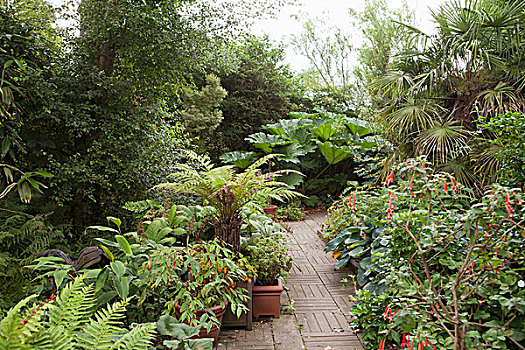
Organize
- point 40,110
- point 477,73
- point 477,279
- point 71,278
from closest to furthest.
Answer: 1. point 477,279
2. point 71,278
3. point 40,110
4. point 477,73

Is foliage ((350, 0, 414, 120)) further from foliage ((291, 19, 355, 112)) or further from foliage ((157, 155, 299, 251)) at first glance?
foliage ((157, 155, 299, 251))

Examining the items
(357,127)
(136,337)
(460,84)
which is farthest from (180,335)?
(357,127)

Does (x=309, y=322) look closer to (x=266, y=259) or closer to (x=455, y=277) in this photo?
(x=266, y=259)

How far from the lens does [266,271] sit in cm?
275

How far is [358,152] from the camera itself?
22.8 ft

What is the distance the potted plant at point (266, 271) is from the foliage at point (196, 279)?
23cm

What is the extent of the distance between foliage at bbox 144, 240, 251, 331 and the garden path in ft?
0.87

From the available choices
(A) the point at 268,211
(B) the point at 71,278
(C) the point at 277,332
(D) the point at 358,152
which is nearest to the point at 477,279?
(C) the point at 277,332

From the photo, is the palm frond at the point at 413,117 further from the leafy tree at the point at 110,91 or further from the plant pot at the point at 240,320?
the plant pot at the point at 240,320

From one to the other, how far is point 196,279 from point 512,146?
2.13 meters

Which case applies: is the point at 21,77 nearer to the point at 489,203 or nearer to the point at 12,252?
the point at 12,252

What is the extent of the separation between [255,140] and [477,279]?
5.66 meters

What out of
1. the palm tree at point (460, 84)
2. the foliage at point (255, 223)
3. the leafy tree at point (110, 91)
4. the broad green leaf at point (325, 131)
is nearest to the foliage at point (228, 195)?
the foliage at point (255, 223)

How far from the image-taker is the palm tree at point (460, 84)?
395 centimetres
